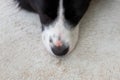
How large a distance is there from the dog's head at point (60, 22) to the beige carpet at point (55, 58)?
69 millimetres

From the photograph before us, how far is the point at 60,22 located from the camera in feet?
4.16

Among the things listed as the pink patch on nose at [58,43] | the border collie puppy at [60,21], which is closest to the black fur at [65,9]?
the border collie puppy at [60,21]

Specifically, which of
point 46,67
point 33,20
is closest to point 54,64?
point 46,67

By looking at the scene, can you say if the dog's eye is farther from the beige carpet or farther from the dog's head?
the beige carpet

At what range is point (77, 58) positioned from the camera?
1331 mm

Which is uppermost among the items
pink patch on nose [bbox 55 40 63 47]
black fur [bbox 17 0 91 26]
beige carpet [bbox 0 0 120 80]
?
black fur [bbox 17 0 91 26]

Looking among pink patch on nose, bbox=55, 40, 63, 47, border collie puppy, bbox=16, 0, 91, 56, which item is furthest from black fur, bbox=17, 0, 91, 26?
pink patch on nose, bbox=55, 40, 63, 47

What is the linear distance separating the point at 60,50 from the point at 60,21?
0.13 metres

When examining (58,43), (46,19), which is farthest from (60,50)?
(46,19)

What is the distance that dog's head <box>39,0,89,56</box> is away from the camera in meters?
1.22

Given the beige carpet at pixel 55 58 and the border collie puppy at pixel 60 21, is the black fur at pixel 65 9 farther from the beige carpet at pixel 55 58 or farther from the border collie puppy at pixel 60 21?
the beige carpet at pixel 55 58

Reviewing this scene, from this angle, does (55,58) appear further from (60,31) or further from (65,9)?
(65,9)

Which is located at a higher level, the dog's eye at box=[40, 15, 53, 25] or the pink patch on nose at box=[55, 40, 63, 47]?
the dog's eye at box=[40, 15, 53, 25]

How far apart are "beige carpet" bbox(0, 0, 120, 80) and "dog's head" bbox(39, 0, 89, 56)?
7cm
